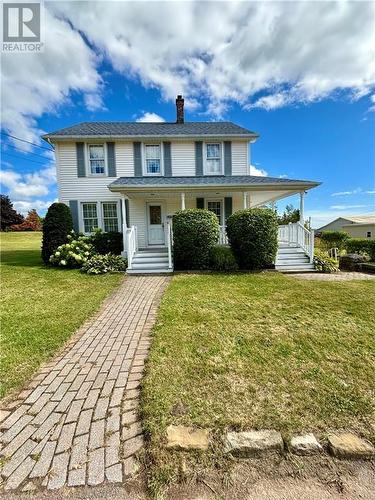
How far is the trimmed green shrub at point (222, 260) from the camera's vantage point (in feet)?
28.2

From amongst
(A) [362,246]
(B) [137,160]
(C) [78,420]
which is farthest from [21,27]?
(A) [362,246]

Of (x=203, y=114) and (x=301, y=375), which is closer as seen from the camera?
(x=301, y=375)

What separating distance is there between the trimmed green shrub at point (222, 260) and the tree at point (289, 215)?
1838 cm

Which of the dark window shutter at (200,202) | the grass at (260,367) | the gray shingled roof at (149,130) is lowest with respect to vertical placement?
the grass at (260,367)

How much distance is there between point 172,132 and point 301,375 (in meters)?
12.8

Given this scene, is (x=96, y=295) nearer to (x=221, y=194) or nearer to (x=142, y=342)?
(x=142, y=342)

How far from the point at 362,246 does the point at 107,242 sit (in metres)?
12.4

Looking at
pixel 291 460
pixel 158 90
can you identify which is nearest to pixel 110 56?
pixel 158 90

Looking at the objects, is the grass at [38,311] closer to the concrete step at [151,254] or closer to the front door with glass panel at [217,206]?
the concrete step at [151,254]

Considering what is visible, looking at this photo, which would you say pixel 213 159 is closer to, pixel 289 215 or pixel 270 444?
pixel 270 444

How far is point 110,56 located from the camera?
10906mm

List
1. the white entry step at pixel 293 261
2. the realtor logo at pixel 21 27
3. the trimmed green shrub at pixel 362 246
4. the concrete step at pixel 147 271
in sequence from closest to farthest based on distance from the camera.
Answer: the realtor logo at pixel 21 27 → the concrete step at pixel 147 271 → the white entry step at pixel 293 261 → the trimmed green shrub at pixel 362 246

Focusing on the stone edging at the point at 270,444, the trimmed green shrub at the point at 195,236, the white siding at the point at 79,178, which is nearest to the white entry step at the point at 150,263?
the trimmed green shrub at the point at 195,236

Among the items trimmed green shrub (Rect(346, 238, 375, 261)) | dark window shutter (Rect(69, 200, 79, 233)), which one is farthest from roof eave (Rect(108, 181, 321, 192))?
trimmed green shrub (Rect(346, 238, 375, 261))
